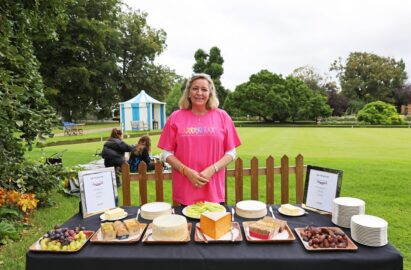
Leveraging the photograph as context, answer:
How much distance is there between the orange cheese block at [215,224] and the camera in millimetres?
1771

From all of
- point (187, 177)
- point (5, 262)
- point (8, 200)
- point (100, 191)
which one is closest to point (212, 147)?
point (187, 177)

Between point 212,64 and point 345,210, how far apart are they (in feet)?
144

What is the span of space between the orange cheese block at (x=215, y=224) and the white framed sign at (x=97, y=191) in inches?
36.6

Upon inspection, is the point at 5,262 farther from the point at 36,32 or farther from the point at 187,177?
the point at 36,32

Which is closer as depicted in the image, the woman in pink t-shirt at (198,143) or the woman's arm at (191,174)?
the woman's arm at (191,174)

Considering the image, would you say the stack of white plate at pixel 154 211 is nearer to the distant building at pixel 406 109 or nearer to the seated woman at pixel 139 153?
the seated woman at pixel 139 153

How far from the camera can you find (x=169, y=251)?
1656 mm

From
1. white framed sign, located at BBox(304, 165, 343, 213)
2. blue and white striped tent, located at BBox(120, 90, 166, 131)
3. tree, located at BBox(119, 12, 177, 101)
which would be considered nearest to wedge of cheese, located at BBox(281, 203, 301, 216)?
white framed sign, located at BBox(304, 165, 343, 213)

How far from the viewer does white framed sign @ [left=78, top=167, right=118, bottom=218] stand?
7.13ft

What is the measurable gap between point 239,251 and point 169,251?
1.38 feet

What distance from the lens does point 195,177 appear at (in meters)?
2.41

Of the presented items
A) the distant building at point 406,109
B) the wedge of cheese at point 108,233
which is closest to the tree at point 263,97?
the distant building at point 406,109

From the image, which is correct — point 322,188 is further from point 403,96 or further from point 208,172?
point 403,96

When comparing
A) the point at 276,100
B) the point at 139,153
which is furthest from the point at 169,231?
the point at 276,100
